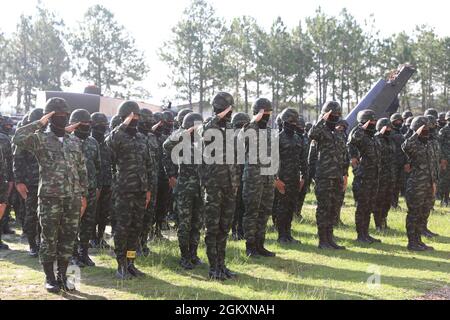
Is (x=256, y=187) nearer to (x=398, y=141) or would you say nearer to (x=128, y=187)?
(x=128, y=187)

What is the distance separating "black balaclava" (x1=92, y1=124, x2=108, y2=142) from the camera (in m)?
8.17

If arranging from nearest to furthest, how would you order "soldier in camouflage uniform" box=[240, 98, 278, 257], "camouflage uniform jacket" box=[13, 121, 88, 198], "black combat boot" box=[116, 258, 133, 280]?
"camouflage uniform jacket" box=[13, 121, 88, 198] → "black combat boot" box=[116, 258, 133, 280] → "soldier in camouflage uniform" box=[240, 98, 278, 257]

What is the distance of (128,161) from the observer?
21.3 ft

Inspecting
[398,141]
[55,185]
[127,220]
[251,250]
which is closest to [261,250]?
[251,250]

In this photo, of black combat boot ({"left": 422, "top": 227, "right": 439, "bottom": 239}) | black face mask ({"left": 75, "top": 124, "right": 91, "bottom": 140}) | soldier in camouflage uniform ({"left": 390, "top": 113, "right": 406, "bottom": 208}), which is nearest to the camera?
black face mask ({"left": 75, "top": 124, "right": 91, "bottom": 140})

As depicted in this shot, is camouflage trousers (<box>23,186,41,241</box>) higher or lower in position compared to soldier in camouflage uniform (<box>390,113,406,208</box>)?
lower

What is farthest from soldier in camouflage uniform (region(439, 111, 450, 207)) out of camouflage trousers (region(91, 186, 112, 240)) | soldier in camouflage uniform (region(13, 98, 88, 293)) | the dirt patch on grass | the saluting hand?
the saluting hand

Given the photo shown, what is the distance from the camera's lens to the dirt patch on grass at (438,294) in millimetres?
5793

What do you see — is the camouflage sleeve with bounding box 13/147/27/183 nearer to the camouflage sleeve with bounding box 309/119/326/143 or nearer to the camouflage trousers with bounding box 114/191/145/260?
the camouflage trousers with bounding box 114/191/145/260

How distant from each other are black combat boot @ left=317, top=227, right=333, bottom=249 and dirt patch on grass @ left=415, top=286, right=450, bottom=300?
8.12 feet

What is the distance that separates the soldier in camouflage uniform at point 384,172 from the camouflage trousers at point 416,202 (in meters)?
1.29

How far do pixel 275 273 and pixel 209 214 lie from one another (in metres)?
1.38

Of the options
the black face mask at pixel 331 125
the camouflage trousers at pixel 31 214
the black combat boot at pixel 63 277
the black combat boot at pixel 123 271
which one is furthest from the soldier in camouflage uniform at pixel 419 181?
the camouflage trousers at pixel 31 214

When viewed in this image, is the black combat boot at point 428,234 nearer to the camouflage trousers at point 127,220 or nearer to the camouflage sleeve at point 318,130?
the camouflage sleeve at point 318,130
